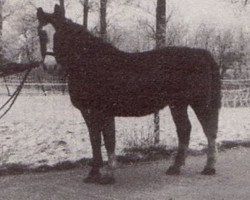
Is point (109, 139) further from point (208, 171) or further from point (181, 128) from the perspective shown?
point (208, 171)

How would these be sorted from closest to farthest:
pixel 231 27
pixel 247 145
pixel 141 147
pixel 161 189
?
pixel 161 189 → pixel 141 147 → pixel 247 145 → pixel 231 27

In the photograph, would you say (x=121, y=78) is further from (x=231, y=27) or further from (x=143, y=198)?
(x=231, y=27)

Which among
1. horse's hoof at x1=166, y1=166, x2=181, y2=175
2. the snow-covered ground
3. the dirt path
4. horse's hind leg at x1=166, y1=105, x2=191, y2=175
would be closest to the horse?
horse's hoof at x1=166, y1=166, x2=181, y2=175

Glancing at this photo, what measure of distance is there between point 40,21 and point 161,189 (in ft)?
10.2

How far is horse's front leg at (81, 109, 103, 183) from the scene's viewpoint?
27.5ft

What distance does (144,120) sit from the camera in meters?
15.5

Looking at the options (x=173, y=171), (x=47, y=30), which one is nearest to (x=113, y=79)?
(x=47, y=30)

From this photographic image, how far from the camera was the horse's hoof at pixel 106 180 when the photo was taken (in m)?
8.27

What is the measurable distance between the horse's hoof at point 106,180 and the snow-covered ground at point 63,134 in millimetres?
1547

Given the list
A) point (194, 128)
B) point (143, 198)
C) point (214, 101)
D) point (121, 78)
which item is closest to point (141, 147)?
point (214, 101)

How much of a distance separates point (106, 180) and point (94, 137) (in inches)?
27.8

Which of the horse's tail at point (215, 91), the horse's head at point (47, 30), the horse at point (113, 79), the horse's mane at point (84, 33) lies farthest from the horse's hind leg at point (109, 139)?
the horse's tail at point (215, 91)

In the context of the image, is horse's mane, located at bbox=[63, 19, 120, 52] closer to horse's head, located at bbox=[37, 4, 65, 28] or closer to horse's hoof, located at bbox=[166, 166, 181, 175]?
horse's head, located at bbox=[37, 4, 65, 28]

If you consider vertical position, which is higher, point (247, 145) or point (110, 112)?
point (110, 112)
